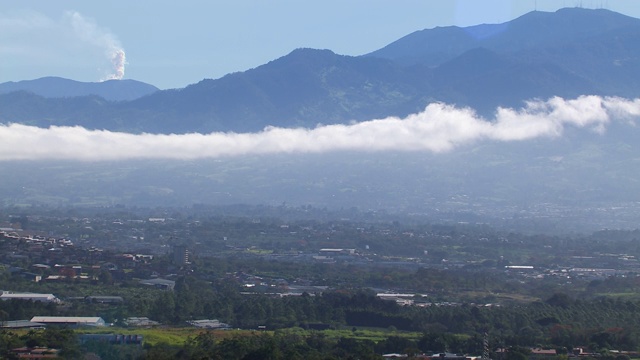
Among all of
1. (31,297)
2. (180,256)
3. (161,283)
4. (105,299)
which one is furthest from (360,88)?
(31,297)

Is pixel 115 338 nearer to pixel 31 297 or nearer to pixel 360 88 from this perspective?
pixel 31 297

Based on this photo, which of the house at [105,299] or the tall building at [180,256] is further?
the tall building at [180,256]

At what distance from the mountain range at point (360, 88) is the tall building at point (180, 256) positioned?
9605 centimetres

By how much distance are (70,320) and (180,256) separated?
72.5ft

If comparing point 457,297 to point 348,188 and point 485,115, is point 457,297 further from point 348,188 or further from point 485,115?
point 485,115

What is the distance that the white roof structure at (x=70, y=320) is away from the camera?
3700cm

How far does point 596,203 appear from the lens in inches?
4215

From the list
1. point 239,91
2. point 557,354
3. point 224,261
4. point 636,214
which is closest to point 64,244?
point 224,261

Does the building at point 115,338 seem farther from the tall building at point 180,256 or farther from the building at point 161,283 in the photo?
the tall building at point 180,256

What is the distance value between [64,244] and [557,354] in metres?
33.3

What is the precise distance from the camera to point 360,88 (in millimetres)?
172375

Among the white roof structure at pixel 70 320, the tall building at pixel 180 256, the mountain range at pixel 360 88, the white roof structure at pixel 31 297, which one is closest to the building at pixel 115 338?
the white roof structure at pixel 70 320

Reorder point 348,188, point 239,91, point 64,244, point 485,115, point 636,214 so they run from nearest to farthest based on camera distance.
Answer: point 64,244
point 636,214
point 348,188
point 485,115
point 239,91

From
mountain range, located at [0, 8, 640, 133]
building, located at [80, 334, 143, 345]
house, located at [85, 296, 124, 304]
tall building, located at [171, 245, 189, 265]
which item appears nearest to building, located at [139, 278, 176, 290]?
house, located at [85, 296, 124, 304]
